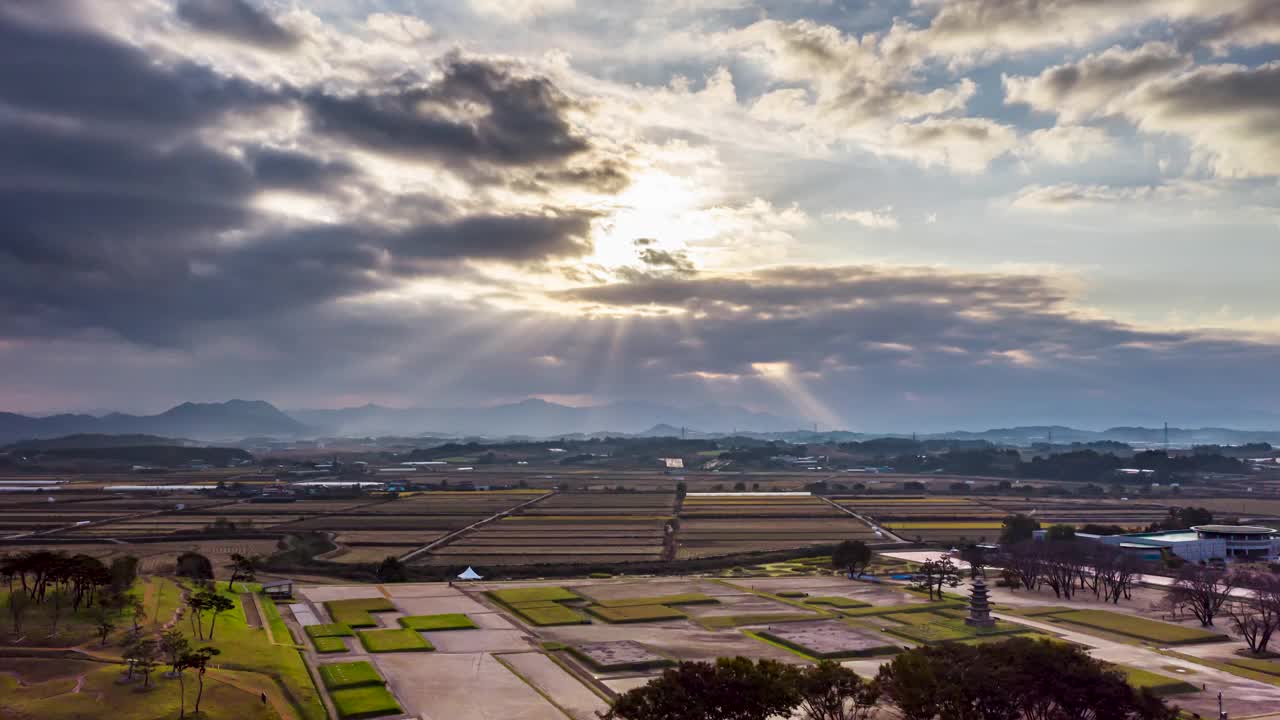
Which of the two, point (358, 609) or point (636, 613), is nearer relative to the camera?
point (636, 613)

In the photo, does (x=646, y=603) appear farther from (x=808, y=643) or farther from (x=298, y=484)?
(x=298, y=484)

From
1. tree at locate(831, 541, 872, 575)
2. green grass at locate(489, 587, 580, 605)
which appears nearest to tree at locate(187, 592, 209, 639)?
green grass at locate(489, 587, 580, 605)

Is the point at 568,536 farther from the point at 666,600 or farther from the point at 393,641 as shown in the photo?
the point at 393,641

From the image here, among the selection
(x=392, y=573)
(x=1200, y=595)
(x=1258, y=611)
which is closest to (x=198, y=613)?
(x=392, y=573)

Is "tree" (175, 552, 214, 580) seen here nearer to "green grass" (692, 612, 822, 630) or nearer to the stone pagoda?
"green grass" (692, 612, 822, 630)

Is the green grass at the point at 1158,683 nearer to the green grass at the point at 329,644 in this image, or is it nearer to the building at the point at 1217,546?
the green grass at the point at 329,644

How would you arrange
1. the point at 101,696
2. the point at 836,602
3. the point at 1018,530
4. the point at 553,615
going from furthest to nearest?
1. the point at 1018,530
2. the point at 836,602
3. the point at 553,615
4. the point at 101,696

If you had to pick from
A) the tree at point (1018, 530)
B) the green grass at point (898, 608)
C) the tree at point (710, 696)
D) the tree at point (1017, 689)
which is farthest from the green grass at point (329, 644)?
the tree at point (1018, 530)
